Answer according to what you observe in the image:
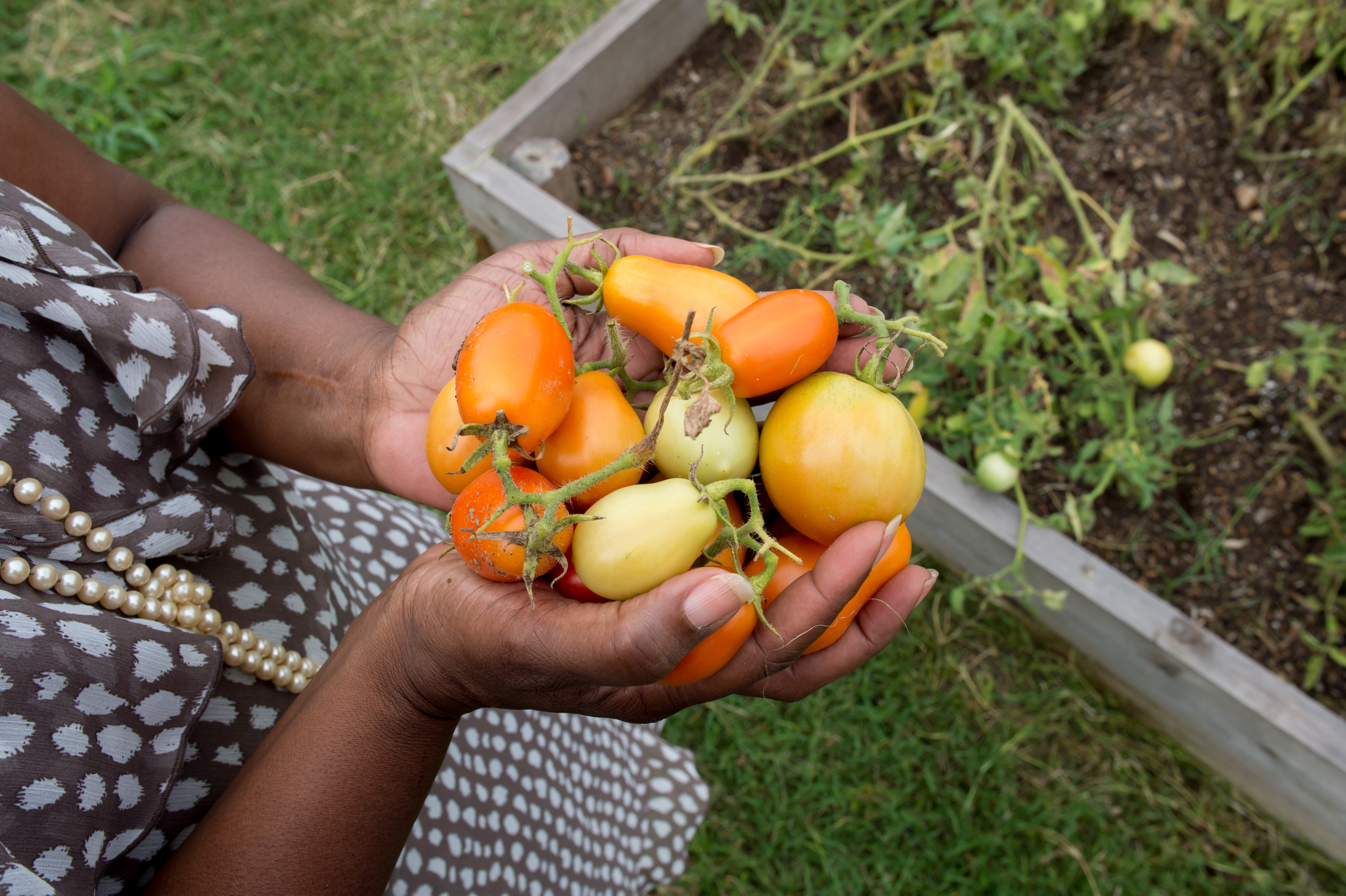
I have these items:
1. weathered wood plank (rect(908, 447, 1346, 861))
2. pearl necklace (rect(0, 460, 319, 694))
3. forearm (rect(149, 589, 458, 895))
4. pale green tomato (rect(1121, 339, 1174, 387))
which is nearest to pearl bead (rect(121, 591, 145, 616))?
pearl necklace (rect(0, 460, 319, 694))

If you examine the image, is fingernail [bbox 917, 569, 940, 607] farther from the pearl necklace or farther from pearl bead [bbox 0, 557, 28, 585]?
pearl bead [bbox 0, 557, 28, 585]

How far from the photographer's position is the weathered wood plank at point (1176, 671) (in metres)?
1.84

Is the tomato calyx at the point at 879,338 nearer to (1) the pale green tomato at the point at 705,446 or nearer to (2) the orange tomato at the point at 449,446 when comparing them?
(1) the pale green tomato at the point at 705,446

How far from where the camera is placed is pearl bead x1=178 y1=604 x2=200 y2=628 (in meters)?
1.03

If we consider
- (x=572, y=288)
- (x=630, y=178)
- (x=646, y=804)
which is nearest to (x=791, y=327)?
(x=572, y=288)

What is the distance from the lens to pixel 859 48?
8.42 ft

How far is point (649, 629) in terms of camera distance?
85cm

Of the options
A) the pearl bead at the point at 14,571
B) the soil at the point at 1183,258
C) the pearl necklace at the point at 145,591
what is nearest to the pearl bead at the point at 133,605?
the pearl necklace at the point at 145,591

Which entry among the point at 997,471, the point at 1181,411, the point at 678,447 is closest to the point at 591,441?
the point at 678,447

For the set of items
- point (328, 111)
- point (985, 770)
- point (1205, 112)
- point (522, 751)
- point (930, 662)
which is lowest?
point (985, 770)

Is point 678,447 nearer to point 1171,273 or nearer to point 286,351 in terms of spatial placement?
point 286,351

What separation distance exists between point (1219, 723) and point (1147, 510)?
56cm

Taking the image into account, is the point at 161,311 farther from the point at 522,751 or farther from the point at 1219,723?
the point at 1219,723

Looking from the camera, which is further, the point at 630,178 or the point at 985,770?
the point at 630,178
